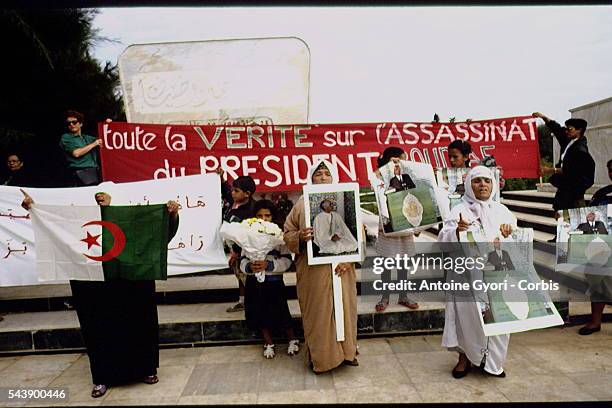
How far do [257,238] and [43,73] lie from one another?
24.4 ft

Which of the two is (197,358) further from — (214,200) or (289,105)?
(289,105)

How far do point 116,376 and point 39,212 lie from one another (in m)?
1.41

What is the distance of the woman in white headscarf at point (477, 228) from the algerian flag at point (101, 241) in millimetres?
2241

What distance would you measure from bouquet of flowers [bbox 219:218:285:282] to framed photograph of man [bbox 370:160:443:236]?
0.96 m

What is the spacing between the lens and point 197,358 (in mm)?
4043

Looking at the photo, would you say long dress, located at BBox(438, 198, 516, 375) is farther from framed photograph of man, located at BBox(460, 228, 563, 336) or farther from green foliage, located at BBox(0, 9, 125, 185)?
green foliage, located at BBox(0, 9, 125, 185)

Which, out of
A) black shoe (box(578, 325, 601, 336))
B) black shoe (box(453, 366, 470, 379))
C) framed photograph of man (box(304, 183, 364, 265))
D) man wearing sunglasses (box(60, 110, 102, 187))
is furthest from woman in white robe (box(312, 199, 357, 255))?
man wearing sunglasses (box(60, 110, 102, 187))

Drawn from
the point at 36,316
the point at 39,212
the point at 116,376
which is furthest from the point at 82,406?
the point at 36,316

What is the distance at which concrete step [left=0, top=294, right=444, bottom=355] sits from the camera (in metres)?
4.30

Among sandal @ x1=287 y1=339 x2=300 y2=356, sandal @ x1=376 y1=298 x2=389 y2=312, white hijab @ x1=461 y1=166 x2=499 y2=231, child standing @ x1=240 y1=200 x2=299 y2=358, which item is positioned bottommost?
sandal @ x1=287 y1=339 x2=300 y2=356

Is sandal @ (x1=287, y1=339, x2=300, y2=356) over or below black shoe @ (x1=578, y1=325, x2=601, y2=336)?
over

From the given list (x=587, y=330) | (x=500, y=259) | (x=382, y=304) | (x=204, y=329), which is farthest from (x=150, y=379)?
(x=587, y=330)

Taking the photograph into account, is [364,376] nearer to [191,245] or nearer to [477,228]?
[477,228]

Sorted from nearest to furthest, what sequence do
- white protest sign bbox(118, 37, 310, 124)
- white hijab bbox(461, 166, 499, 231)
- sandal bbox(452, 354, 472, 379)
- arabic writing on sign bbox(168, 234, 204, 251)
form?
1. white hijab bbox(461, 166, 499, 231)
2. sandal bbox(452, 354, 472, 379)
3. arabic writing on sign bbox(168, 234, 204, 251)
4. white protest sign bbox(118, 37, 310, 124)
